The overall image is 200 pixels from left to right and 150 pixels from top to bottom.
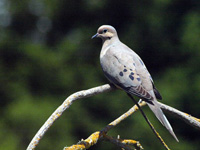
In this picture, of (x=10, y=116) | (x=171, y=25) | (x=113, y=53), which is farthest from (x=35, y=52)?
(x=113, y=53)

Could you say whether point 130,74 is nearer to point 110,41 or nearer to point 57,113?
point 110,41

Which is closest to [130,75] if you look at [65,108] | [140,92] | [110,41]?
[140,92]

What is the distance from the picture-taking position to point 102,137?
6.55 ft

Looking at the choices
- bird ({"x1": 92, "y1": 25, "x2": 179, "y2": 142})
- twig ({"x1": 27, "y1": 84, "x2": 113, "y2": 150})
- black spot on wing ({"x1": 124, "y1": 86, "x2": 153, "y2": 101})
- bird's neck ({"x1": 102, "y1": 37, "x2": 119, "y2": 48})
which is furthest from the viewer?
bird's neck ({"x1": 102, "y1": 37, "x2": 119, "y2": 48})

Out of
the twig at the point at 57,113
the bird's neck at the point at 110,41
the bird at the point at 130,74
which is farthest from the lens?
the bird's neck at the point at 110,41

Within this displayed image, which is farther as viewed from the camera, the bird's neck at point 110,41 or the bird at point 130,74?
the bird's neck at point 110,41

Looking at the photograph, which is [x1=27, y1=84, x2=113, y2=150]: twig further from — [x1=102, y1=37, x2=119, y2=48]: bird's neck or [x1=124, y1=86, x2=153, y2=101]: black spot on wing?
[x1=102, y1=37, x2=119, y2=48]: bird's neck

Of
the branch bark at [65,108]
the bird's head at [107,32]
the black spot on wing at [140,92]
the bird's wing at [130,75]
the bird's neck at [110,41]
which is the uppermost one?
the bird's head at [107,32]

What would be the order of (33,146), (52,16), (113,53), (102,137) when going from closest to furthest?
(33,146)
(102,137)
(113,53)
(52,16)

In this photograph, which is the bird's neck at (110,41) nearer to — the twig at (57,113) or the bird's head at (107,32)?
the bird's head at (107,32)

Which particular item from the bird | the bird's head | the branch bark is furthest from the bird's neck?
the branch bark

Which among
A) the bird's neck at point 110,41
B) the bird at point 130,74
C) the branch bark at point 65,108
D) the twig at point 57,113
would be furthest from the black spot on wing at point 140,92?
the bird's neck at point 110,41

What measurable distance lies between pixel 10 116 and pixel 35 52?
141cm

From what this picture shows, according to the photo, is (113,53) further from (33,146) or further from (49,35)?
(49,35)
